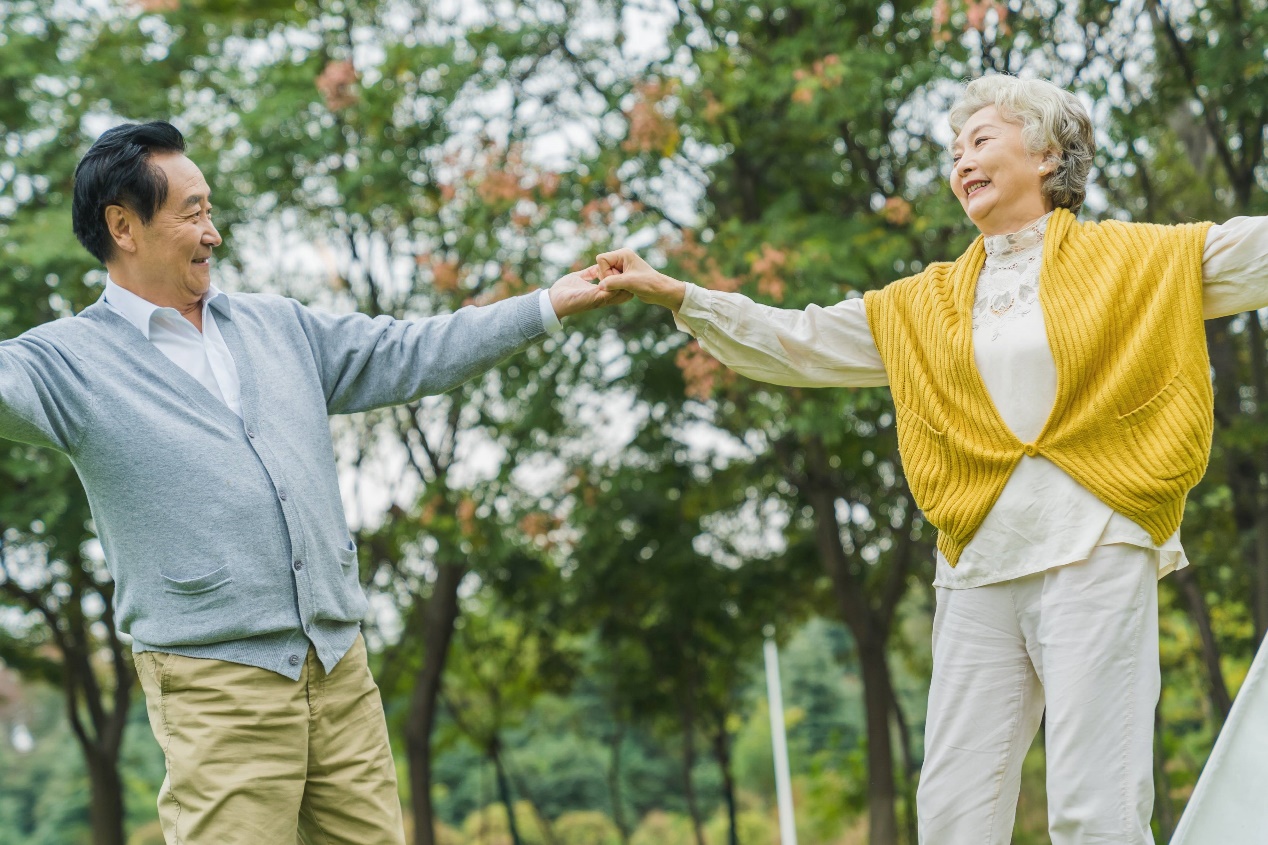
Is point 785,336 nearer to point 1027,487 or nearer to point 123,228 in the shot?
point 1027,487

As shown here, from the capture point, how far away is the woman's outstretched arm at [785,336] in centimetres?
270

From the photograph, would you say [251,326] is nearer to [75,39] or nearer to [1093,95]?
[1093,95]

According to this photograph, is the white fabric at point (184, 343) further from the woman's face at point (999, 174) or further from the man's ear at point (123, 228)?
the woman's face at point (999, 174)

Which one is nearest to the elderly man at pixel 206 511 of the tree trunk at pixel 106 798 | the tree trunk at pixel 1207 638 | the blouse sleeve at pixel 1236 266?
the blouse sleeve at pixel 1236 266

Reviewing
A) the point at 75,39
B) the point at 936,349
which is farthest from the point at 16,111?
the point at 936,349

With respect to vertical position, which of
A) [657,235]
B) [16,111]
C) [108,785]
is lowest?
[108,785]

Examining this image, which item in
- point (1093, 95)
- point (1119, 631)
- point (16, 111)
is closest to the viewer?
point (1119, 631)

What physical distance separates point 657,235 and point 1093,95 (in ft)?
8.13

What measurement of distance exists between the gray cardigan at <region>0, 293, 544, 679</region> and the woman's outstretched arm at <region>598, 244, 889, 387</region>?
2.81 feet

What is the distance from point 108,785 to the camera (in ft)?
37.0

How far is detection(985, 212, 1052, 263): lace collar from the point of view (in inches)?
97.8

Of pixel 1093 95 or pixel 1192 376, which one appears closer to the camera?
pixel 1192 376

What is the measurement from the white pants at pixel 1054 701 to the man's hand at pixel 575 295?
1005 mm

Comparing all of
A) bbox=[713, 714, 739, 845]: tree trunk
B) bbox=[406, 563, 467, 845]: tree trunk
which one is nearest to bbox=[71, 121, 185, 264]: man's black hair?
bbox=[406, 563, 467, 845]: tree trunk
